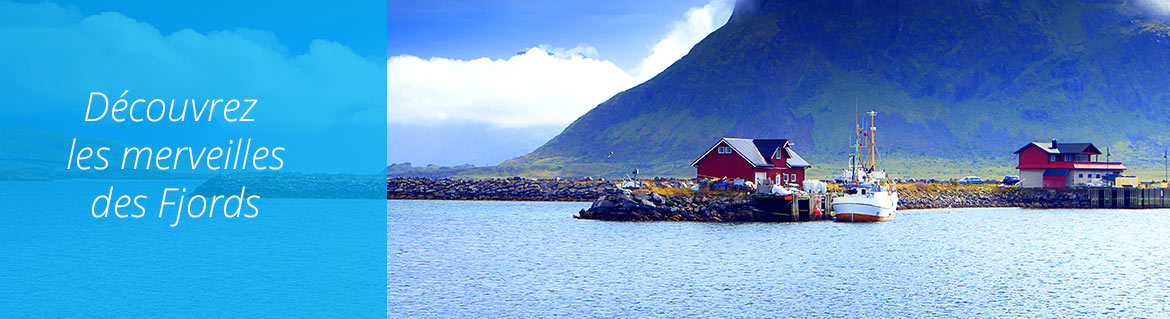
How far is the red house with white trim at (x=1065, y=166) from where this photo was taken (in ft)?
387

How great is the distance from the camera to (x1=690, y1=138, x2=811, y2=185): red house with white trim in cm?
8838

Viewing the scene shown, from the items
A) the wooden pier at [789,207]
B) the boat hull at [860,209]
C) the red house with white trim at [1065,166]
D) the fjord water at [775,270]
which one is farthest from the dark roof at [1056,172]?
the wooden pier at [789,207]

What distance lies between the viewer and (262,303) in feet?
140

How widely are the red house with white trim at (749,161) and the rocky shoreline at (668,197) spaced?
3.43 m

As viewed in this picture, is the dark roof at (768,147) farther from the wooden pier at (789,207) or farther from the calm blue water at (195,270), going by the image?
the calm blue water at (195,270)

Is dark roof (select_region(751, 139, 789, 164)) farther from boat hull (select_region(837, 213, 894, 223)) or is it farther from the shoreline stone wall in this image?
the shoreline stone wall

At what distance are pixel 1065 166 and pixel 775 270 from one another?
83544 millimetres

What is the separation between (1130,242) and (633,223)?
32.5m

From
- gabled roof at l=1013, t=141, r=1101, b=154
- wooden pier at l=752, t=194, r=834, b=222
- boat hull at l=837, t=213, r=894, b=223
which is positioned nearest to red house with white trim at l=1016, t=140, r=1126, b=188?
gabled roof at l=1013, t=141, r=1101, b=154

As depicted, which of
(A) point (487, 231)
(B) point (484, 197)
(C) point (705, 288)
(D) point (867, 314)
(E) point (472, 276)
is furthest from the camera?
(B) point (484, 197)

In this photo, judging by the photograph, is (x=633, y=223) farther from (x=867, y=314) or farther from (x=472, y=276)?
(x=867, y=314)

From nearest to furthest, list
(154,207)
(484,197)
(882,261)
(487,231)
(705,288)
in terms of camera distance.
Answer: (705,288), (882,261), (487,231), (484,197), (154,207)

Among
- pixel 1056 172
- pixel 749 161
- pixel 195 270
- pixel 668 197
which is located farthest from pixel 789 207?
pixel 1056 172

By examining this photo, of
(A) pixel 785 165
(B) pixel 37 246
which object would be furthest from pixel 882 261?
(B) pixel 37 246
